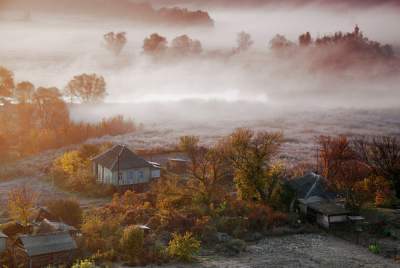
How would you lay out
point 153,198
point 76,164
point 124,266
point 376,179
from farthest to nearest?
point 76,164 < point 376,179 < point 153,198 < point 124,266

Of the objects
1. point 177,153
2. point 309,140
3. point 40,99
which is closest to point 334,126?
point 309,140

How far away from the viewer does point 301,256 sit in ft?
127

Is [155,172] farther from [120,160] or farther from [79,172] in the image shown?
[79,172]

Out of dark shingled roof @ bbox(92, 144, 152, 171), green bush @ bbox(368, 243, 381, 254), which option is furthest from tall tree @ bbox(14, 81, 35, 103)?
green bush @ bbox(368, 243, 381, 254)

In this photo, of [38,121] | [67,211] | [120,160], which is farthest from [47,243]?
[38,121]

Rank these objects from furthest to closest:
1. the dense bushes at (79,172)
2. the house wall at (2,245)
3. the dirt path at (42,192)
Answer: the dense bushes at (79,172) < the dirt path at (42,192) < the house wall at (2,245)

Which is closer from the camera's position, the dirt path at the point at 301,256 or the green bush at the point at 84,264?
the green bush at the point at 84,264

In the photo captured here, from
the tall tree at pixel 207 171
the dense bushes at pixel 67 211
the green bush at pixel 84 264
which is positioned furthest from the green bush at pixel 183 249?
the tall tree at pixel 207 171

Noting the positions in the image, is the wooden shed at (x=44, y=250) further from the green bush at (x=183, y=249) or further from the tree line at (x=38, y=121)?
the tree line at (x=38, y=121)

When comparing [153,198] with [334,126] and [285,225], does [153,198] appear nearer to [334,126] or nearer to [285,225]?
[285,225]

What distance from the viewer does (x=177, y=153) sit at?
72.6 metres

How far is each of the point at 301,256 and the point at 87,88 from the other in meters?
66.8

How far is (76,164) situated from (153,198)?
624 inches

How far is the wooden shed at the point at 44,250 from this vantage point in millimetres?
34812
